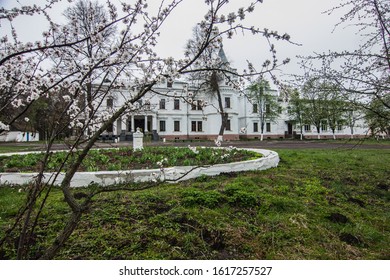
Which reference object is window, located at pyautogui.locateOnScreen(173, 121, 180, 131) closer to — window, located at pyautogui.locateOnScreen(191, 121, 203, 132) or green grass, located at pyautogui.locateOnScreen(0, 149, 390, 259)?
window, located at pyautogui.locateOnScreen(191, 121, 203, 132)

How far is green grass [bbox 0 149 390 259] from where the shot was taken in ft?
6.94

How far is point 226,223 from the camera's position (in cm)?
258

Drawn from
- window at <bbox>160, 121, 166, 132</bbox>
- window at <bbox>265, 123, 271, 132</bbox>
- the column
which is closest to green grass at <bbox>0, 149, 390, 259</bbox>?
the column

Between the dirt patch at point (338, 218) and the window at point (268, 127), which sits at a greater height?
the window at point (268, 127)

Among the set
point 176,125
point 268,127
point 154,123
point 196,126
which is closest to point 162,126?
point 154,123

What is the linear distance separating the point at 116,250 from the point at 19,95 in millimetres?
1701

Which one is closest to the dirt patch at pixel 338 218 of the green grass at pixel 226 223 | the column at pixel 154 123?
the green grass at pixel 226 223

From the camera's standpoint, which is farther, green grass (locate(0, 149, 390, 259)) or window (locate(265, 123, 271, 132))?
window (locate(265, 123, 271, 132))

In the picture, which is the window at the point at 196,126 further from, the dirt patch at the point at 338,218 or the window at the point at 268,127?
the dirt patch at the point at 338,218

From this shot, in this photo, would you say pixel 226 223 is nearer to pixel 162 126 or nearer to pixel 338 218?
pixel 338 218

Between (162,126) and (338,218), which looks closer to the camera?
(338,218)

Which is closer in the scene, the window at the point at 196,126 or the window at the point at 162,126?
the window at the point at 162,126

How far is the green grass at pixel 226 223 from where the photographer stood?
Answer: 6.94ft

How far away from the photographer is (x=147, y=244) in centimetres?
216
